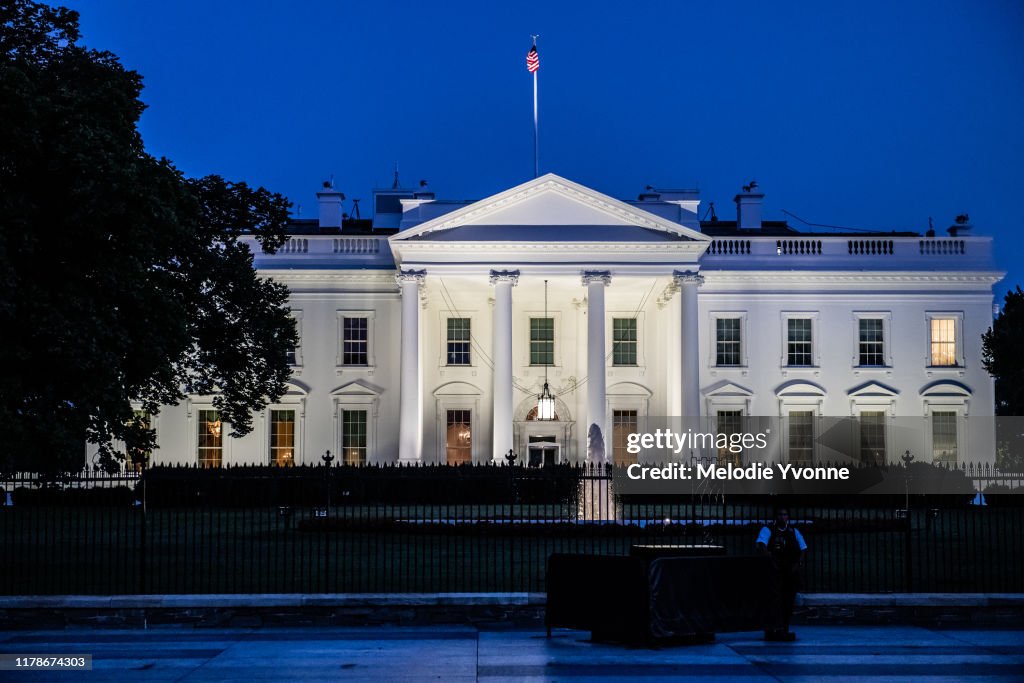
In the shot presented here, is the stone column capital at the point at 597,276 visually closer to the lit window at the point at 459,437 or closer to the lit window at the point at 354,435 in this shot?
the lit window at the point at 459,437

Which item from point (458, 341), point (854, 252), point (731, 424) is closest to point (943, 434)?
point (854, 252)

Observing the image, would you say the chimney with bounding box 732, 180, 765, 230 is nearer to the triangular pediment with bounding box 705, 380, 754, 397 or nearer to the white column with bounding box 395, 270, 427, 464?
the triangular pediment with bounding box 705, 380, 754, 397

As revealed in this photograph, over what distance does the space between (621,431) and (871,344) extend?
10.7m

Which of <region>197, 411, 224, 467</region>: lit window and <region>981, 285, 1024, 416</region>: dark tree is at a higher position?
<region>981, 285, 1024, 416</region>: dark tree

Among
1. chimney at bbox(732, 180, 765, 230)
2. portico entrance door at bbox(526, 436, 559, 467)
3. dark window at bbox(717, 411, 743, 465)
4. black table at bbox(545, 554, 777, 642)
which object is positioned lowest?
black table at bbox(545, 554, 777, 642)

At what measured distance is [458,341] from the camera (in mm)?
44562

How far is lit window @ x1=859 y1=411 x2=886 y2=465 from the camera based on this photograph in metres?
44.1

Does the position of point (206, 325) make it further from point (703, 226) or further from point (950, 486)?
point (703, 226)

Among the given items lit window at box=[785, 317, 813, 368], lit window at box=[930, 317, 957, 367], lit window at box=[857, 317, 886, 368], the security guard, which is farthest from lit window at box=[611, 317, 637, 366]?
the security guard

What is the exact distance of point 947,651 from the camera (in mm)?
12414

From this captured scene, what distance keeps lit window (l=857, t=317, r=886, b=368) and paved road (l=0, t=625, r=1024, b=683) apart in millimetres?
32012

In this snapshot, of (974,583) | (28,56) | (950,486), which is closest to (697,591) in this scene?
(974,583)

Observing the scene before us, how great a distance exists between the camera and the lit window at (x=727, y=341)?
1756 inches

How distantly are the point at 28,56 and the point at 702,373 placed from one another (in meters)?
29.4
